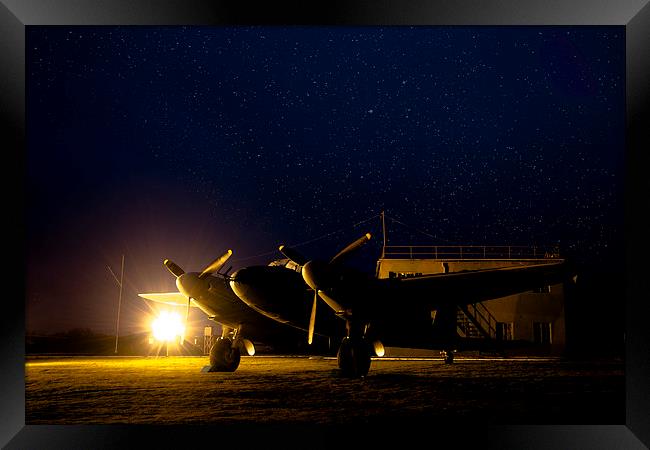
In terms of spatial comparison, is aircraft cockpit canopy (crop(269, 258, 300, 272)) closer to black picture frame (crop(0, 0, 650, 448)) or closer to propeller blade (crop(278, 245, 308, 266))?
propeller blade (crop(278, 245, 308, 266))

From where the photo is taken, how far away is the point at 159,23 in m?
11.3

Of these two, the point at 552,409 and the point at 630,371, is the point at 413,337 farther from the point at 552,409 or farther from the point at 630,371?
the point at 630,371

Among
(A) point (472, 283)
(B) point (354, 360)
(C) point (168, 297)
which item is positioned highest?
(A) point (472, 283)

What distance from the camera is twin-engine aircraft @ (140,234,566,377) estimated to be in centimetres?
1656

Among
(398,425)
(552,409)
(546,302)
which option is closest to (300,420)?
(398,425)

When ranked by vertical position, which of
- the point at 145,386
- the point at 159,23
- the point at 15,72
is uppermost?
the point at 159,23

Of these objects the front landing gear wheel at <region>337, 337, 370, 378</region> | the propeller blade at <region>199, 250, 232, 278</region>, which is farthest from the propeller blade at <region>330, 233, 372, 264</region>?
the propeller blade at <region>199, 250, 232, 278</region>

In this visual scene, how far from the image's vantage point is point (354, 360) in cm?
1639

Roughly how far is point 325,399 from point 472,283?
7486mm

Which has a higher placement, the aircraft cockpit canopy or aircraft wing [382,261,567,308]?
the aircraft cockpit canopy

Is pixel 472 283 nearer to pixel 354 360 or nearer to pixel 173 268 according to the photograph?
pixel 354 360

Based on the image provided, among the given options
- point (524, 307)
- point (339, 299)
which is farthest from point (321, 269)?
point (524, 307)

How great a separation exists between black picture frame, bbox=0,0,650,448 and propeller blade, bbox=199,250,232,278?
9.09m

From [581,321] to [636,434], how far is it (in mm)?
25789
